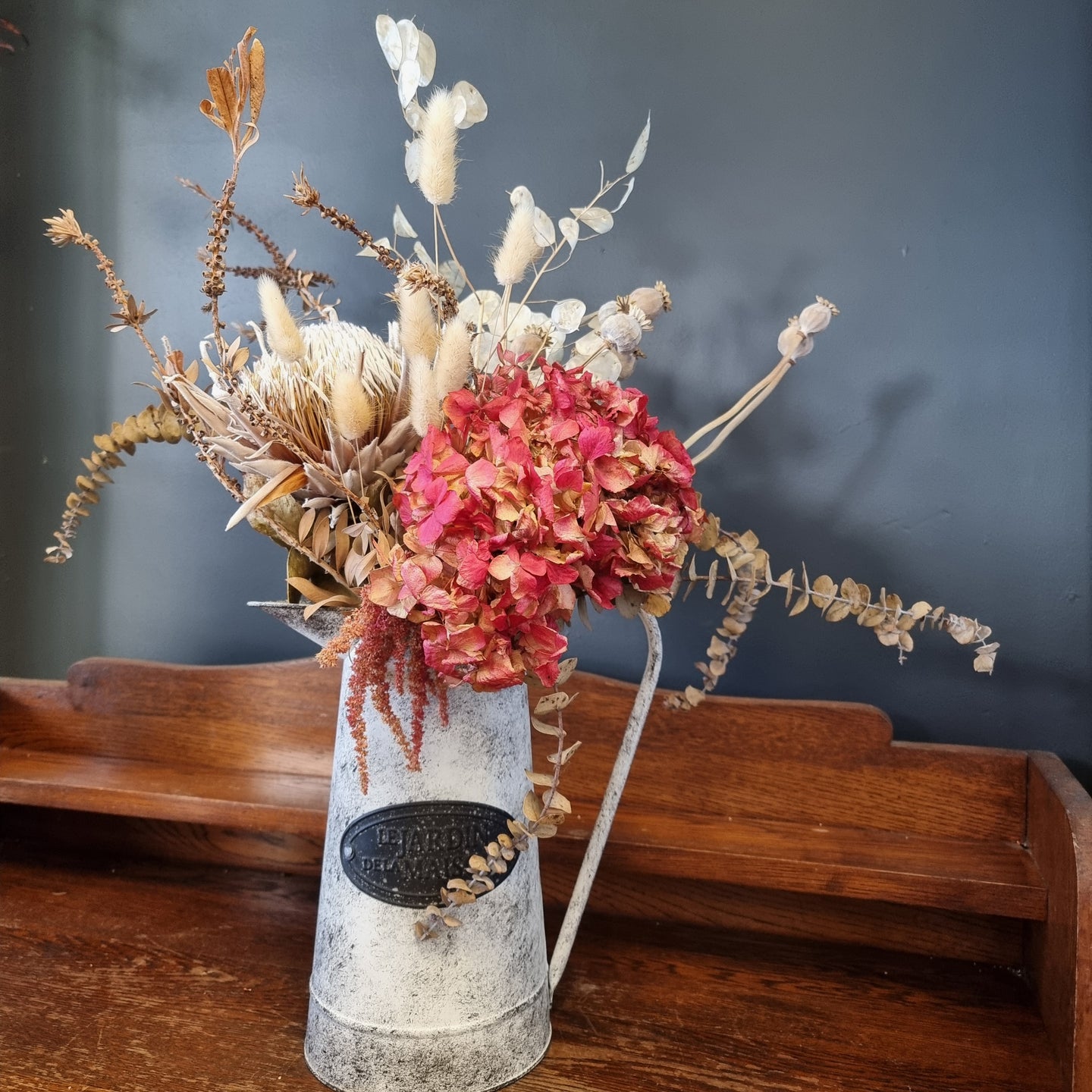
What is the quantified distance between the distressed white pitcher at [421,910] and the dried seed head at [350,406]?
145 mm

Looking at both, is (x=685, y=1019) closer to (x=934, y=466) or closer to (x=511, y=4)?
(x=934, y=466)

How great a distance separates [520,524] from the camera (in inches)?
20.4

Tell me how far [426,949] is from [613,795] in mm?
191

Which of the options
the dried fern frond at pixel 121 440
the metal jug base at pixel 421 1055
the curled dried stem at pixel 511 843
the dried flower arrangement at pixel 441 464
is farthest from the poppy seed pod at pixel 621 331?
the metal jug base at pixel 421 1055

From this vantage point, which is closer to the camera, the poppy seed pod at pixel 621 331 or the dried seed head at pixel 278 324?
the dried seed head at pixel 278 324

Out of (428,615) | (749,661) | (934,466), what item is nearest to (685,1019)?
(749,661)

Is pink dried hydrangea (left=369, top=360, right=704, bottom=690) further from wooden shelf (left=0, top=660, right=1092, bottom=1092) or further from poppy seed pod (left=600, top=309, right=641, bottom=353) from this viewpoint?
wooden shelf (left=0, top=660, right=1092, bottom=1092)

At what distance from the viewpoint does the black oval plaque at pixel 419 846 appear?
0.65 metres

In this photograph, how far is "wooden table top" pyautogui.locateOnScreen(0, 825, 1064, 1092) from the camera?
28.8 inches

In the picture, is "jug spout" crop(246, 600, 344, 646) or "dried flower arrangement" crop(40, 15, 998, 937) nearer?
"dried flower arrangement" crop(40, 15, 998, 937)

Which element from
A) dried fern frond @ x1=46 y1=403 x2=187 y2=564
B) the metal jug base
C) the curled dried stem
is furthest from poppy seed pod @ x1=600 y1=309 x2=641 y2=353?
the metal jug base

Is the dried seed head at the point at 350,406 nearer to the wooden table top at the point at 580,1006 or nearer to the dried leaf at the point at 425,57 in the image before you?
the dried leaf at the point at 425,57

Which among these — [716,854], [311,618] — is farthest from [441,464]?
[716,854]

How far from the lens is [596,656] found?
1.07 meters
